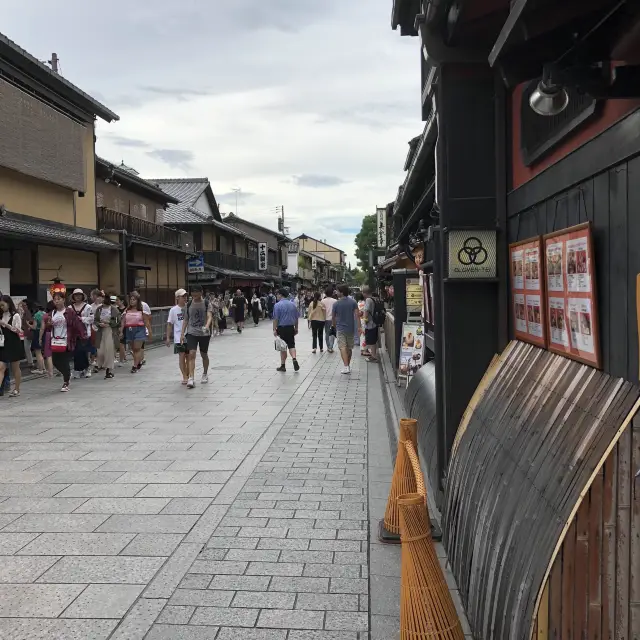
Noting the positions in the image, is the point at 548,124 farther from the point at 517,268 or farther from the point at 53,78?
the point at 53,78

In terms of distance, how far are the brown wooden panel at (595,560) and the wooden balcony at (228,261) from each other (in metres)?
37.9

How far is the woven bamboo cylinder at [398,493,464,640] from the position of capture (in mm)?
2938

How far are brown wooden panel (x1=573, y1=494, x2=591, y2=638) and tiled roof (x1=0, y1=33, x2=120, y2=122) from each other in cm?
1706

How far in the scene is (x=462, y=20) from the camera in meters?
3.98

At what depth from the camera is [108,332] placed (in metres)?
13.1

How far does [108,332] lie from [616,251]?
465 inches

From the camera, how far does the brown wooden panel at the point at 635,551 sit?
2.24 meters

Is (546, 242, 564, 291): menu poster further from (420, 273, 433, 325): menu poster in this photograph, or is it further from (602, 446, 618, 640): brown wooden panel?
(420, 273, 433, 325): menu poster

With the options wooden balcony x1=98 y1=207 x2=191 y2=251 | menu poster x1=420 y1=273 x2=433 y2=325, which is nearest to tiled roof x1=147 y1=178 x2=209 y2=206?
wooden balcony x1=98 y1=207 x2=191 y2=251

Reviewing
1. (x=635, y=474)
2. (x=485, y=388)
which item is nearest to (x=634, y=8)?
(x=635, y=474)

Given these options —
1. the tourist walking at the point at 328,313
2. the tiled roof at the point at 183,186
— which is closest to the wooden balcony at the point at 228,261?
the tiled roof at the point at 183,186

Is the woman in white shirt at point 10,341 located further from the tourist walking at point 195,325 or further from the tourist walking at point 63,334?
the tourist walking at point 195,325

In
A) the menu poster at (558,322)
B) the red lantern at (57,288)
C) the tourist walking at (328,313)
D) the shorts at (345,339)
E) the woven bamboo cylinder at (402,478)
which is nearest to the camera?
the menu poster at (558,322)

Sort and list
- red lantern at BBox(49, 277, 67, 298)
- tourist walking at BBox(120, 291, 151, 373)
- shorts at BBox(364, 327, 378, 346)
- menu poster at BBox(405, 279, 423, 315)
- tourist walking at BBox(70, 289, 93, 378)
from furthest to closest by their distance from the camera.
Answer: red lantern at BBox(49, 277, 67, 298), shorts at BBox(364, 327, 378, 346), tourist walking at BBox(120, 291, 151, 373), tourist walking at BBox(70, 289, 93, 378), menu poster at BBox(405, 279, 423, 315)
